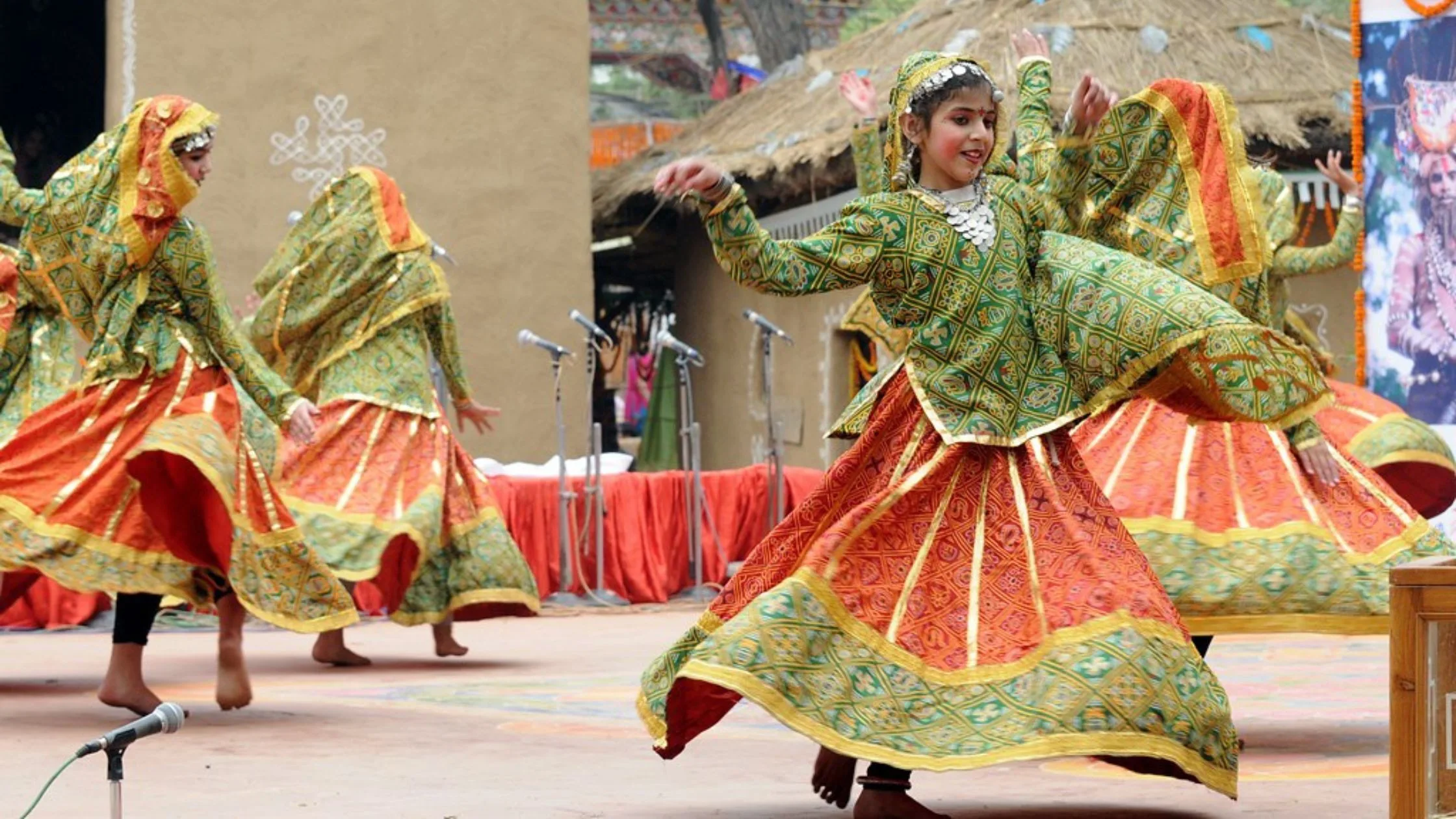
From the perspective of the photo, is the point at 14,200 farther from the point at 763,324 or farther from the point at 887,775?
the point at 763,324

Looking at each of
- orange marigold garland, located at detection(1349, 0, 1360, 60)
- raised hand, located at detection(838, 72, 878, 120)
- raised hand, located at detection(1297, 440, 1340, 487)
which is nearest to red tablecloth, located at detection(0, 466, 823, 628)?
orange marigold garland, located at detection(1349, 0, 1360, 60)

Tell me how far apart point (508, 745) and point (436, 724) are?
0.58 m

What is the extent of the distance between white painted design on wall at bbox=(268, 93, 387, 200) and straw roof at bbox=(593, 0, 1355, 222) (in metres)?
2.27

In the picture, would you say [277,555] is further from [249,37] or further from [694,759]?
[249,37]

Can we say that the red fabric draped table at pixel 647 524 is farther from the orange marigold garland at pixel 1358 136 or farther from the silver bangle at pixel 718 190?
the silver bangle at pixel 718 190

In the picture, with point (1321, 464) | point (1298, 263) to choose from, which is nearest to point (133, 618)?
point (1321, 464)

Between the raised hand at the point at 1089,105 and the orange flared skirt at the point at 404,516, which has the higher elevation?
the raised hand at the point at 1089,105

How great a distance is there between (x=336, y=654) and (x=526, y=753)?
3127 millimetres

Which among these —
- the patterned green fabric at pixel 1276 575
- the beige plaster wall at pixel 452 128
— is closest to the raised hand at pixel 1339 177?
the patterned green fabric at pixel 1276 575

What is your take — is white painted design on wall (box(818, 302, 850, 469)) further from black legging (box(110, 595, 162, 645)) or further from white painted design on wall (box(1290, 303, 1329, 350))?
black legging (box(110, 595, 162, 645))

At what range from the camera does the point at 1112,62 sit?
1368 centimetres

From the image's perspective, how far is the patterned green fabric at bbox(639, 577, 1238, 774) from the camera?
4.16 metres

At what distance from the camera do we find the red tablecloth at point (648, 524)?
38.4ft

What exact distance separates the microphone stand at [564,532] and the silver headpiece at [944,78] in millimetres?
6887
